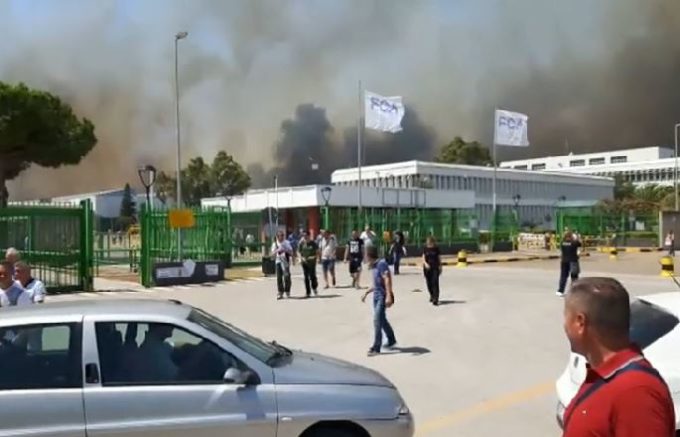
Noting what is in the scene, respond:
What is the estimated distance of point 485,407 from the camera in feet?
26.0

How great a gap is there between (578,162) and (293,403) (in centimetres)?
15533

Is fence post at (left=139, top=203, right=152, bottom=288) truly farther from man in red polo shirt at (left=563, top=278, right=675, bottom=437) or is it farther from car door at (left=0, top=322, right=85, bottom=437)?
man in red polo shirt at (left=563, top=278, right=675, bottom=437)

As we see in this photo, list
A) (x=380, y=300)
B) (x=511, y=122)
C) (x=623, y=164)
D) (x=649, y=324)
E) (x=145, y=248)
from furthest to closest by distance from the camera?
(x=623, y=164), (x=511, y=122), (x=145, y=248), (x=380, y=300), (x=649, y=324)

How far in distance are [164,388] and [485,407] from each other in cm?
414

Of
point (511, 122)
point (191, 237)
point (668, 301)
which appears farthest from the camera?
point (511, 122)

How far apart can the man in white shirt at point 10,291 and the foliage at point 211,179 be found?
9855 cm

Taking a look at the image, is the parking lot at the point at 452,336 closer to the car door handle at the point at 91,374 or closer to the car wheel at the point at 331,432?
the car wheel at the point at 331,432

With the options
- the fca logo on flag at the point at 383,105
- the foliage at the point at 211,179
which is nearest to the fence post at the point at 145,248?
the fca logo on flag at the point at 383,105

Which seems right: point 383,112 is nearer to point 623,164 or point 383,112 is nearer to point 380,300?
point 380,300

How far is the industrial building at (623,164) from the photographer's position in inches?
5128

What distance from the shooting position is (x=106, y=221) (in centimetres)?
Answer: 11006

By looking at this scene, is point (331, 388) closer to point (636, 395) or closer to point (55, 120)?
point (636, 395)

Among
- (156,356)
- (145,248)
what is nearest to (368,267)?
(156,356)

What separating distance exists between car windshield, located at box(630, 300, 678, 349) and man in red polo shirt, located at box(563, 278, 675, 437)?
343 cm
